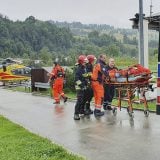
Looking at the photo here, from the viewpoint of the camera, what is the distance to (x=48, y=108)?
16.5m

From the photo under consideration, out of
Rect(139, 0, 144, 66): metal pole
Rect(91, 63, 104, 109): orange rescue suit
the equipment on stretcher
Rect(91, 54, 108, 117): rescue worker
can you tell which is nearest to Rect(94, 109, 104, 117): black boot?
Rect(91, 54, 108, 117): rescue worker

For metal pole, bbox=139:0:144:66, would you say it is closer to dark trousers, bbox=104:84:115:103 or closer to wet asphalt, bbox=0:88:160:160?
dark trousers, bbox=104:84:115:103

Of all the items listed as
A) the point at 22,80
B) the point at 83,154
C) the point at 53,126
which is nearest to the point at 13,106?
the point at 53,126

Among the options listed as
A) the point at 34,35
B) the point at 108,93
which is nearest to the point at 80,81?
the point at 108,93

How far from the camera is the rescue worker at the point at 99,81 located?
44.2 feet

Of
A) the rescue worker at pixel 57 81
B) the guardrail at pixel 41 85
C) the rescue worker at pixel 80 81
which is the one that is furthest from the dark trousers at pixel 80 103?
the guardrail at pixel 41 85

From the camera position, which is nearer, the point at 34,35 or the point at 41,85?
the point at 41,85

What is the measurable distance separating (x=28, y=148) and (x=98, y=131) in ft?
8.85

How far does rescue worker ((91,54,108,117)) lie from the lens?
13.5m

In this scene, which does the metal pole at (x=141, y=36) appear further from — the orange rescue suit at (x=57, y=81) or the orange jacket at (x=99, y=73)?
the orange rescue suit at (x=57, y=81)

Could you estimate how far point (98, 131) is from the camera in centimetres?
1102

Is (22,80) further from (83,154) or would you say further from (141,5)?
(83,154)

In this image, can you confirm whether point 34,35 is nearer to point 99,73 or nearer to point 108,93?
point 108,93

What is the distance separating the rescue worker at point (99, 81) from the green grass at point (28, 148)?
3306 mm
